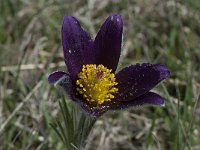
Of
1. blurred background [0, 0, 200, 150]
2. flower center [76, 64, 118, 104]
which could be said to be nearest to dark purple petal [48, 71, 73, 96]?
flower center [76, 64, 118, 104]

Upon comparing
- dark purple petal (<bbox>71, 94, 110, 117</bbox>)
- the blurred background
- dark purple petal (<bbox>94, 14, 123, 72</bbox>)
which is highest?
dark purple petal (<bbox>94, 14, 123, 72</bbox>)

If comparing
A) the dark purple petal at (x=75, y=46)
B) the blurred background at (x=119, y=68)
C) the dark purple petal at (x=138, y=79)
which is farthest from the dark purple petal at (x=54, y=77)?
the blurred background at (x=119, y=68)

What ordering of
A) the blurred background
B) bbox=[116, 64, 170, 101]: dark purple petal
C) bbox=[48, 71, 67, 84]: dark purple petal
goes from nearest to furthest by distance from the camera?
bbox=[48, 71, 67, 84]: dark purple petal, bbox=[116, 64, 170, 101]: dark purple petal, the blurred background

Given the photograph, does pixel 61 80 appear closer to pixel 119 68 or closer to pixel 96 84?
pixel 96 84

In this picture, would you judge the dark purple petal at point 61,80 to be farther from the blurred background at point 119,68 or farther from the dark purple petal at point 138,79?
the blurred background at point 119,68

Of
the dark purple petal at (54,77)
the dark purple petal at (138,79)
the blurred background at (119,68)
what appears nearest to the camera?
the dark purple petal at (54,77)

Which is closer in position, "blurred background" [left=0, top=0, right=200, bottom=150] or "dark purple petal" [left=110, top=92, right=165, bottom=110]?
"dark purple petal" [left=110, top=92, right=165, bottom=110]

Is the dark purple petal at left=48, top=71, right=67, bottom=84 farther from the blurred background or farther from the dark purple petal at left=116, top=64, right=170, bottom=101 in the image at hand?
the blurred background
